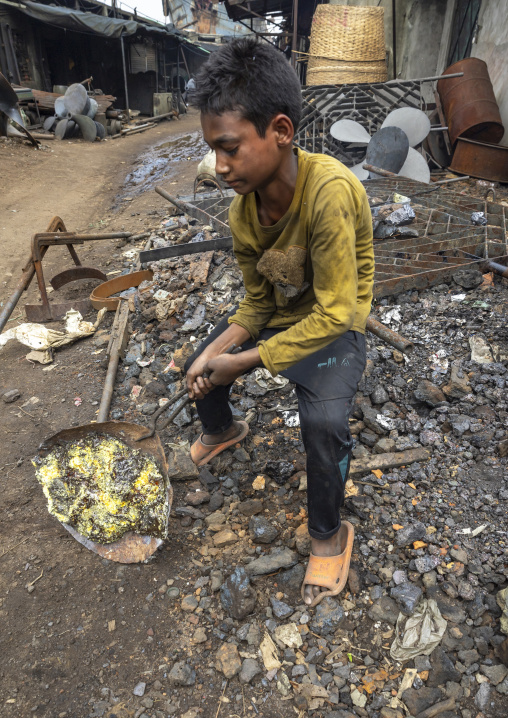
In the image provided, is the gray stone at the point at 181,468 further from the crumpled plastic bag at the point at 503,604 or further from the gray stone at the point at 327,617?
the crumpled plastic bag at the point at 503,604

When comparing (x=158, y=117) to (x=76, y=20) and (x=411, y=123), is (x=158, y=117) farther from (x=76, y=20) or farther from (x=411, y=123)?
(x=411, y=123)

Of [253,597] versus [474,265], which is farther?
[474,265]

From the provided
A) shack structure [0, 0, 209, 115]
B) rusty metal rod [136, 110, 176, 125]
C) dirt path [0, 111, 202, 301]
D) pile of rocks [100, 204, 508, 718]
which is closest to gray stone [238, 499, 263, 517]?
pile of rocks [100, 204, 508, 718]

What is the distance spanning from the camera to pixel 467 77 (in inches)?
273

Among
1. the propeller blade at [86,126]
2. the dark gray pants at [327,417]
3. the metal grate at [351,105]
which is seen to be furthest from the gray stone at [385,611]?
the propeller blade at [86,126]

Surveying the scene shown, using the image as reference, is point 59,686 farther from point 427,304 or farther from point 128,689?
point 427,304

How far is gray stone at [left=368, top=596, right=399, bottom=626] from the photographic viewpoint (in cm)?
178

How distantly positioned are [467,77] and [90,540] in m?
8.17

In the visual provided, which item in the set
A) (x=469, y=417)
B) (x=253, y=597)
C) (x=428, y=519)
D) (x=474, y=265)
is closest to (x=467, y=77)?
(x=474, y=265)

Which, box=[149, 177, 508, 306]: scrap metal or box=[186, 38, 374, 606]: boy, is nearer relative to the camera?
box=[186, 38, 374, 606]: boy

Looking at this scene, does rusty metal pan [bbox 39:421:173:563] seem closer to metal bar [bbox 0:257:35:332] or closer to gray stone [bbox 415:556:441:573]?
gray stone [bbox 415:556:441:573]

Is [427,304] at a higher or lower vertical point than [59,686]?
higher

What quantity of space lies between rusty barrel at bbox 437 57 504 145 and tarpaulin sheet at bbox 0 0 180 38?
1328 cm

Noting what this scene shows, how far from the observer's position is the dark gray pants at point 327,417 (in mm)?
1697
